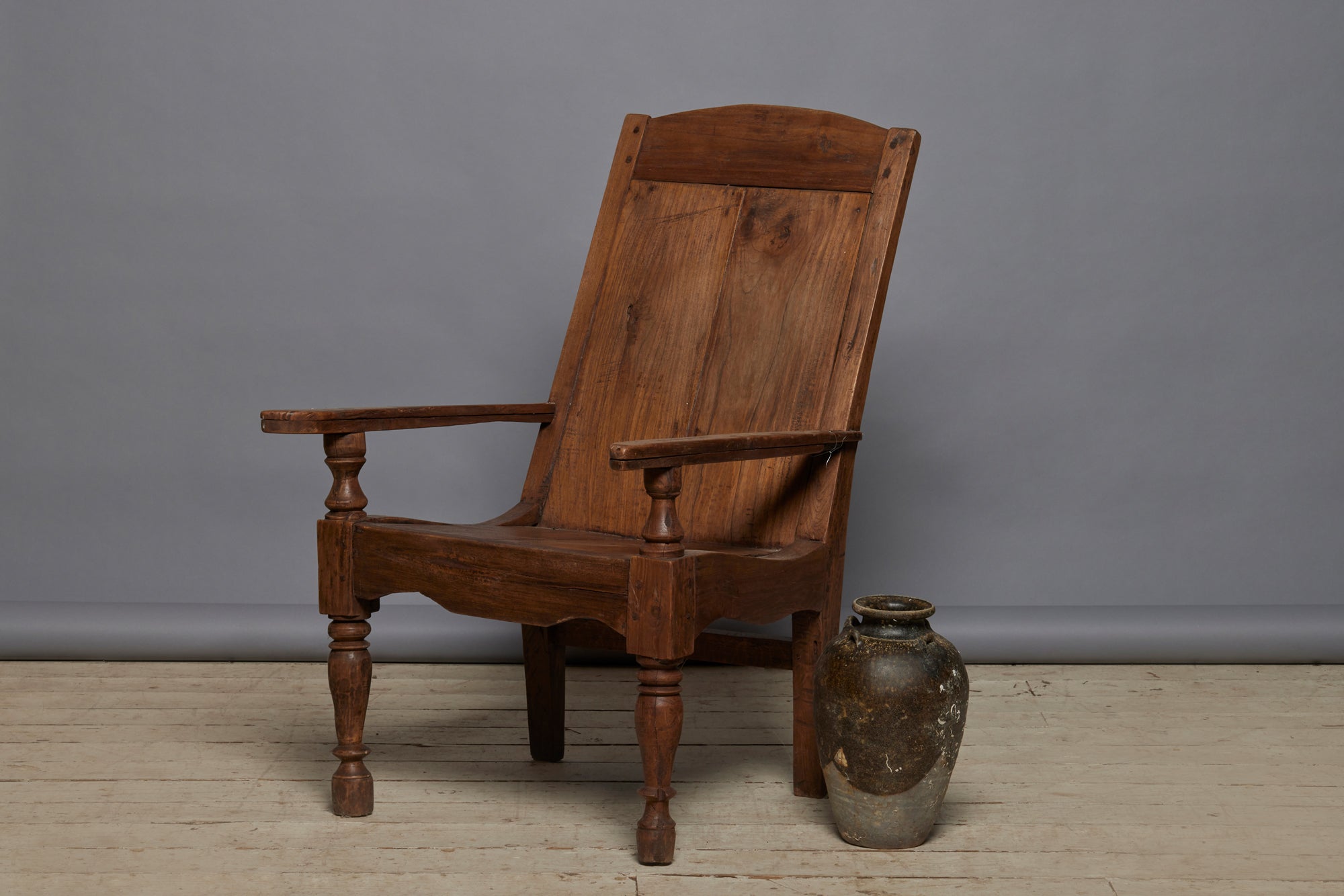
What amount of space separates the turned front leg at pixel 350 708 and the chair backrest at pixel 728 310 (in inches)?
20.8

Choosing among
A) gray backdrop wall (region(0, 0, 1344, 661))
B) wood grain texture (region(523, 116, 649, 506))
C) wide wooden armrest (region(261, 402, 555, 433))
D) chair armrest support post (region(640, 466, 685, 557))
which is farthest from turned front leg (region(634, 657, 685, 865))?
gray backdrop wall (region(0, 0, 1344, 661))

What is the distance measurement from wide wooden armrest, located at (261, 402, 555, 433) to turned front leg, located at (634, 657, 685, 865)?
650 millimetres

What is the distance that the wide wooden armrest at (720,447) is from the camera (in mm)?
1900

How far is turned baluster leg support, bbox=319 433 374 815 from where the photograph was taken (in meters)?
2.25

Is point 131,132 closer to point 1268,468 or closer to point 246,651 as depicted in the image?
point 246,651

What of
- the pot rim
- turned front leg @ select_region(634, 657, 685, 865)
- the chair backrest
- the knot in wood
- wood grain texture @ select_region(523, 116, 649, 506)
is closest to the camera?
turned front leg @ select_region(634, 657, 685, 865)

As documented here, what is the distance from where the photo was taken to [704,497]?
2543 millimetres

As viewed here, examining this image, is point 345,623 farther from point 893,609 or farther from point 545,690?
point 893,609

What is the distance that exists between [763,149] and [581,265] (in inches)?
36.9

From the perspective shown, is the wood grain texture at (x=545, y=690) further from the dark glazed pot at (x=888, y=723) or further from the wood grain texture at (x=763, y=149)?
the wood grain texture at (x=763, y=149)

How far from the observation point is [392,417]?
2332 mm

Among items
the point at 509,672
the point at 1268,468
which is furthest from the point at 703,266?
the point at 1268,468

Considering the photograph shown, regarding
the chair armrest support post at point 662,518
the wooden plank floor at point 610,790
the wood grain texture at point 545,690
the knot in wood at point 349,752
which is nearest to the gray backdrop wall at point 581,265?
the wooden plank floor at point 610,790

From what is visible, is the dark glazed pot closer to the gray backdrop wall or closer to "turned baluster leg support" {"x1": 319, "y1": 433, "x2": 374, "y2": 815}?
"turned baluster leg support" {"x1": 319, "y1": 433, "x2": 374, "y2": 815}
